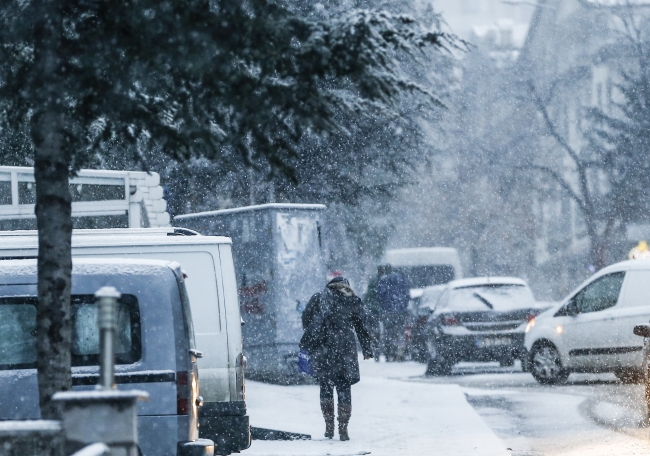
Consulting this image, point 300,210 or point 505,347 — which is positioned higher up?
point 300,210

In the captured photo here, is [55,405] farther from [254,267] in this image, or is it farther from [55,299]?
[254,267]

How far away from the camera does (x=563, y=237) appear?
53.9 metres

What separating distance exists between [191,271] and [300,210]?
29.8ft

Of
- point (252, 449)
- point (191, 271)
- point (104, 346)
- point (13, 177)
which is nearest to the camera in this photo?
point (104, 346)

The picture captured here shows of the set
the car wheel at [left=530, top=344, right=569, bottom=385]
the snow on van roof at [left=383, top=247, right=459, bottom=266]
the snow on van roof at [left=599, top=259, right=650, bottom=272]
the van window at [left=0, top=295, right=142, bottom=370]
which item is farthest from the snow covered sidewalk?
the snow on van roof at [left=383, top=247, right=459, bottom=266]

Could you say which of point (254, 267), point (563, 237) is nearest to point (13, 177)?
point (254, 267)

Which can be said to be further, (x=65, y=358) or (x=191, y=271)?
(x=191, y=271)

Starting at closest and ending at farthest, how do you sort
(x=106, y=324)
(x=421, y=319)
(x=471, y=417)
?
(x=106, y=324)
(x=471, y=417)
(x=421, y=319)

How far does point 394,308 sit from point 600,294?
26.7ft

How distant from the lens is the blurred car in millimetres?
24609

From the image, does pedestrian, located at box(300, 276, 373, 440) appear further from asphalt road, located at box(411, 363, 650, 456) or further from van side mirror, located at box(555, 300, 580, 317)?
van side mirror, located at box(555, 300, 580, 317)

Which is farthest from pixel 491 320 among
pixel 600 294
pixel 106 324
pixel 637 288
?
pixel 106 324

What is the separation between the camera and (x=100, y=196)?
17.9 meters

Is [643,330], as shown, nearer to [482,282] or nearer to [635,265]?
[635,265]
